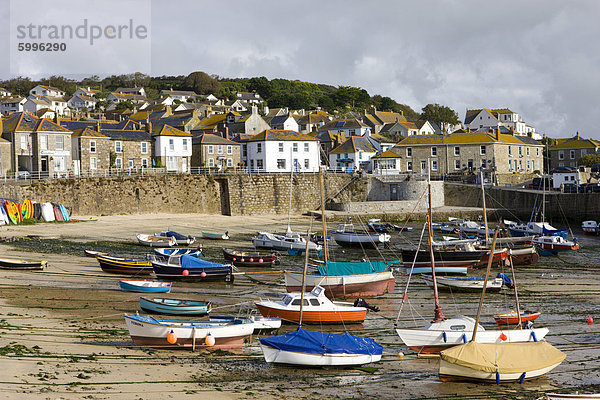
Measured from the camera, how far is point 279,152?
74438 mm

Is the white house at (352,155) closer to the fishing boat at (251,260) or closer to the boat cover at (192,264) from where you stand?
the fishing boat at (251,260)

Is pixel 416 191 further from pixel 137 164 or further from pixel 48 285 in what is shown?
pixel 48 285

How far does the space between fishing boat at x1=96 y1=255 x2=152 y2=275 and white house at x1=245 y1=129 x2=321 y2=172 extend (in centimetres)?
4019

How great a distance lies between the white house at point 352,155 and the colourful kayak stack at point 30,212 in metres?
38.1

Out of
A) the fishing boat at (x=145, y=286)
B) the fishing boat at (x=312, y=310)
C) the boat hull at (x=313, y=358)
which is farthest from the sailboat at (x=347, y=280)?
the boat hull at (x=313, y=358)

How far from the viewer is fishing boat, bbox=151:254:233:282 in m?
31.5

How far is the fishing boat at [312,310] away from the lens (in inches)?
916

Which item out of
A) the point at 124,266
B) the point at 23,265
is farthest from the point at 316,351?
the point at 23,265

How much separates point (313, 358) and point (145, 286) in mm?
12203

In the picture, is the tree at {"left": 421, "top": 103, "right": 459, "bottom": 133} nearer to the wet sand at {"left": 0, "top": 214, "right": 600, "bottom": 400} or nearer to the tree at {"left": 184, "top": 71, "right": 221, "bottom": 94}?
the tree at {"left": 184, "top": 71, "right": 221, "bottom": 94}

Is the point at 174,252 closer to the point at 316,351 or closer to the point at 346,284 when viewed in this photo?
the point at 346,284

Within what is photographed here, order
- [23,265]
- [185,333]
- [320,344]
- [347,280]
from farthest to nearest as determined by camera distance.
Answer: [23,265], [347,280], [185,333], [320,344]

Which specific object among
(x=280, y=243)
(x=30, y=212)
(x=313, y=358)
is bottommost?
(x=313, y=358)

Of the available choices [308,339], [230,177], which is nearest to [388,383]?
[308,339]
